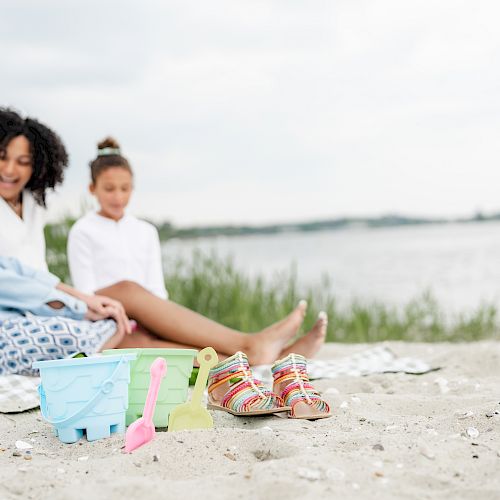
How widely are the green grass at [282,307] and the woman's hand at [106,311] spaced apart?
6.79 ft

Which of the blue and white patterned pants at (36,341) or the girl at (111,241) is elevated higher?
the girl at (111,241)

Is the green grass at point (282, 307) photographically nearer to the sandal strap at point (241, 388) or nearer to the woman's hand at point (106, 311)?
the woman's hand at point (106, 311)

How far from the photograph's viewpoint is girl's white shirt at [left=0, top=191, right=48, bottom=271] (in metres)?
3.52

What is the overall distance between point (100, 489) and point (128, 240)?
2.29 metres

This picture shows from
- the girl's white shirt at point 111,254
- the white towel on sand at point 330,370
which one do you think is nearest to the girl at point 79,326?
the white towel on sand at point 330,370

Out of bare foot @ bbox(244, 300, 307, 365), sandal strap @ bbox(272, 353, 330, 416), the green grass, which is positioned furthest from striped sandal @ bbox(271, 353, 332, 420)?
the green grass

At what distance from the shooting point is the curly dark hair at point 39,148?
357 cm

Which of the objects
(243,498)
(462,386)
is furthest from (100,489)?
(462,386)

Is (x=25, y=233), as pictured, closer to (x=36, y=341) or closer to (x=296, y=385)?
(x=36, y=341)

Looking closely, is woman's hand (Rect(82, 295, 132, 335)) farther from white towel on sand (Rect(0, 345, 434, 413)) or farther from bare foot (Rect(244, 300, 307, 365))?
bare foot (Rect(244, 300, 307, 365))

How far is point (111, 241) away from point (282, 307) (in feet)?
7.38

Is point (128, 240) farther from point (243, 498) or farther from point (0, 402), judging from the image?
point (243, 498)

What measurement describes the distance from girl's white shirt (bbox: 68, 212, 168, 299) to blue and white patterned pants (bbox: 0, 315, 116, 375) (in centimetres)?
43

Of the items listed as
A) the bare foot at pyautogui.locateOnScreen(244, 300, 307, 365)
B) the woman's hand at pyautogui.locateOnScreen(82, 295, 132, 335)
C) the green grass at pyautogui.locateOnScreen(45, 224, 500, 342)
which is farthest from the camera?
the green grass at pyautogui.locateOnScreen(45, 224, 500, 342)
